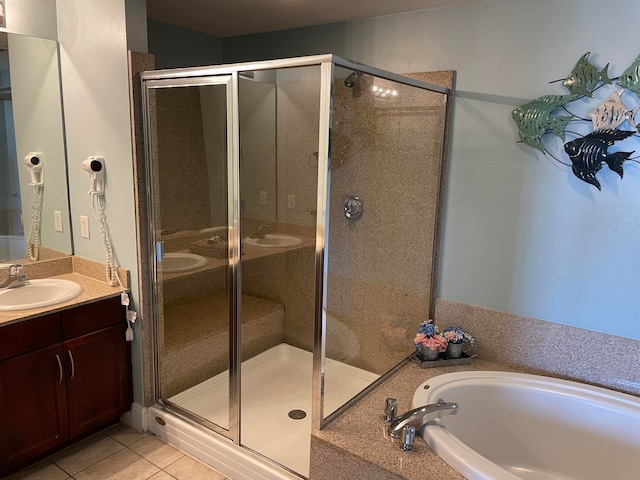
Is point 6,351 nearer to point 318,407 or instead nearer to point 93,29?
point 318,407

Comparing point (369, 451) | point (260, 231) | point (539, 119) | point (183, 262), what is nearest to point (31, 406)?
point (183, 262)

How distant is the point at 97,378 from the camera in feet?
8.21

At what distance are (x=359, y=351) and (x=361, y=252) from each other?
0.53 meters

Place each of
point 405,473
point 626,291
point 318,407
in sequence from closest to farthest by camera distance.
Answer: point 405,473 → point 318,407 → point 626,291

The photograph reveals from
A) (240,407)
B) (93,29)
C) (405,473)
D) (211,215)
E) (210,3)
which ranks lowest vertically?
(240,407)

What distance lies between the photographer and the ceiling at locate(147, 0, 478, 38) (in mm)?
2387

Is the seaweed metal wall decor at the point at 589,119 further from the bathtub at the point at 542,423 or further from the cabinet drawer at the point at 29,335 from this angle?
the cabinet drawer at the point at 29,335

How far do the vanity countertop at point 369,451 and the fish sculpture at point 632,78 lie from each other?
160cm

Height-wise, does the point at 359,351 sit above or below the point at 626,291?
below

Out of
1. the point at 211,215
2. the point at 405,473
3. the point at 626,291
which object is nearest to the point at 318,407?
the point at 405,473

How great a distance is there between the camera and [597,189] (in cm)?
207

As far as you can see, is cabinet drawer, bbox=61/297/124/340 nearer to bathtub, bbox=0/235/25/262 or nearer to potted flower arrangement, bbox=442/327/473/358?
bathtub, bbox=0/235/25/262

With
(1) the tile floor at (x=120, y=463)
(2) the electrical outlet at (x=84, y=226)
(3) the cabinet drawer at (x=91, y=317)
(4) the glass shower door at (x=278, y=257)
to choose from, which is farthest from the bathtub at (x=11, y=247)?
(4) the glass shower door at (x=278, y=257)

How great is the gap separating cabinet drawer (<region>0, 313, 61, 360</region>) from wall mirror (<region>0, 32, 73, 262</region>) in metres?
0.62
